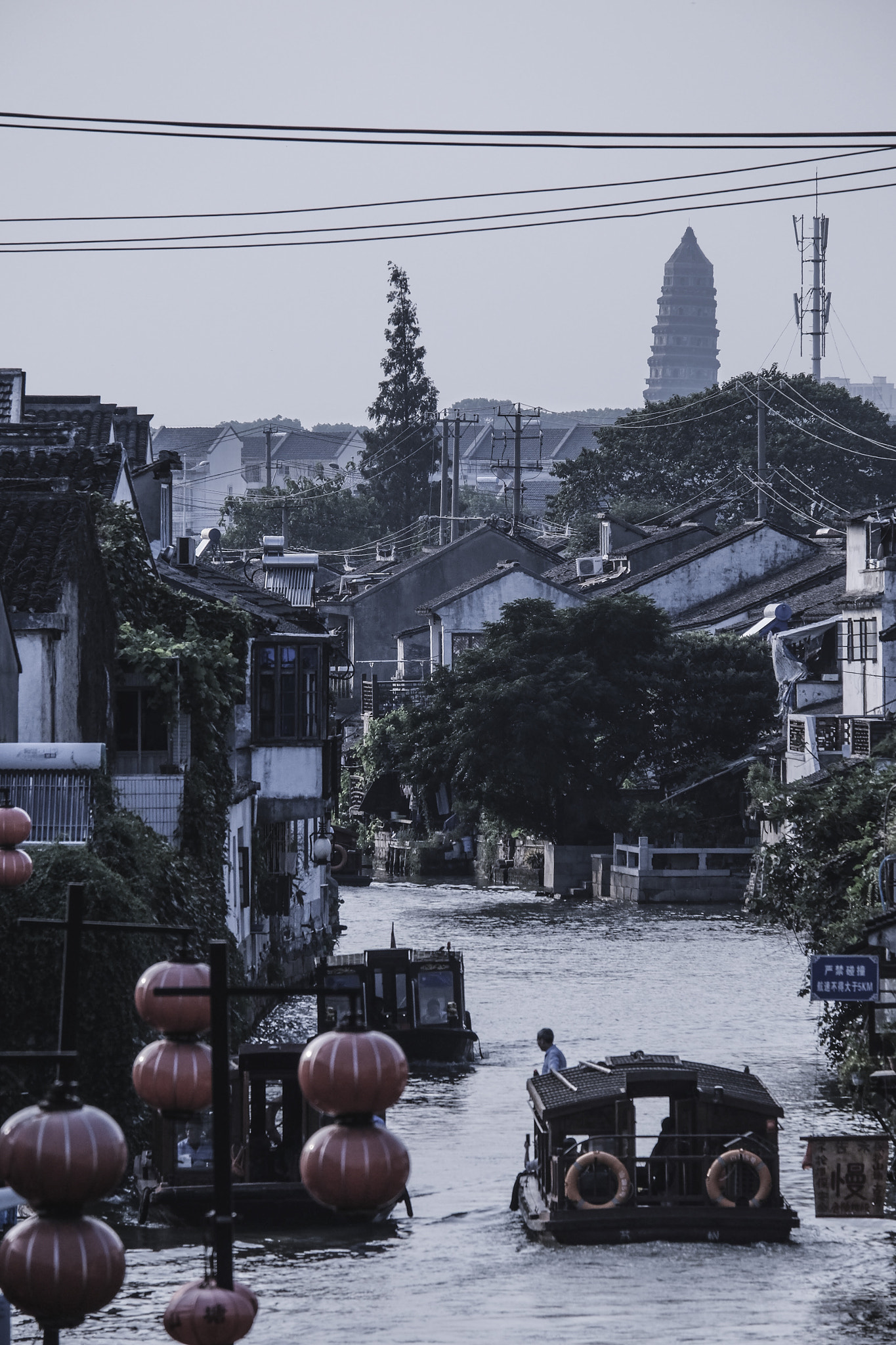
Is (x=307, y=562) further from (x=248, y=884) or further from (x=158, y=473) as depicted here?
(x=248, y=884)

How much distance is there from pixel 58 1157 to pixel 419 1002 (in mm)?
27739

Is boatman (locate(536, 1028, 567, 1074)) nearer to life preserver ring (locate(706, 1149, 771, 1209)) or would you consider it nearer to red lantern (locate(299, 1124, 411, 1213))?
life preserver ring (locate(706, 1149, 771, 1209))

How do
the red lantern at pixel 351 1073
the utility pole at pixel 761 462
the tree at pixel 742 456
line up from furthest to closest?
1. the tree at pixel 742 456
2. the utility pole at pixel 761 462
3. the red lantern at pixel 351 1073

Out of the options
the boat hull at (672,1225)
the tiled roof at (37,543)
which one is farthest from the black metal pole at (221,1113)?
the tiled roof at (37,543)

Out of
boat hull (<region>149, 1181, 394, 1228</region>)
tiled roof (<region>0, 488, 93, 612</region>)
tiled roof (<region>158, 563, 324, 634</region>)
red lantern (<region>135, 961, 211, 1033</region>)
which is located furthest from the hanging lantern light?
tiled roof (<region>158, 563, 324, 634</region>)

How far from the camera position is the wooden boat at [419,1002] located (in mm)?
37281

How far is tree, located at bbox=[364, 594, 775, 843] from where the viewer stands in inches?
2680

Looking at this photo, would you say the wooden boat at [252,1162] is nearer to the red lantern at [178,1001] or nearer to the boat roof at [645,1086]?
the boat roof at [645,1086]

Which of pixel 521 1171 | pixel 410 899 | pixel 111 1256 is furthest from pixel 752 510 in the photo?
pixel 111 1256

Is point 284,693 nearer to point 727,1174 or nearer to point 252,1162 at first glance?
point 252,1162

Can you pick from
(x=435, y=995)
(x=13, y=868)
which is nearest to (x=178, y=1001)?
(x=13, y=868)

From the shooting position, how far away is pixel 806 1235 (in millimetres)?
24750

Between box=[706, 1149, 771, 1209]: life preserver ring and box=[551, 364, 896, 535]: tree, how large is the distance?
77386 mm

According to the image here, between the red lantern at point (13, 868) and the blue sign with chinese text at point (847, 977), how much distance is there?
8465 millimetres
